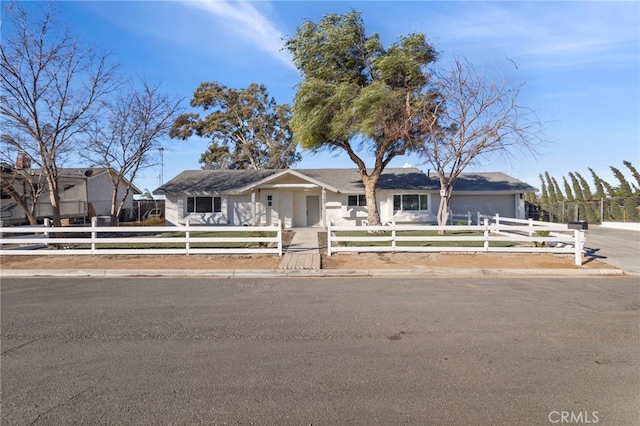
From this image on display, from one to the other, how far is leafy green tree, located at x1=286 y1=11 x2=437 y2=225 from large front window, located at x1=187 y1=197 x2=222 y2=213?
8274 millimetres

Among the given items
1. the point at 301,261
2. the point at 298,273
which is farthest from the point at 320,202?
the point at 298,273

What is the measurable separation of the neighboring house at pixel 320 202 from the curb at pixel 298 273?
549 inches

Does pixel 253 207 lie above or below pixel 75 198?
below

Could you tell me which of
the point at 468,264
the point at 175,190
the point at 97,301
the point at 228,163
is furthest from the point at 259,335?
the point at 228,163

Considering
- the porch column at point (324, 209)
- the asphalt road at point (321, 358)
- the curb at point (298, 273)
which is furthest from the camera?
the porch column at point (324, 209)

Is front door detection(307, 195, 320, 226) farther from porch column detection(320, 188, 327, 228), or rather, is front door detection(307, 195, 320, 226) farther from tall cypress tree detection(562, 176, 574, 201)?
tall cypress tree detection(562, 176, 574, 201)

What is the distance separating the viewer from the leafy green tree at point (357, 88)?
59.2 feet

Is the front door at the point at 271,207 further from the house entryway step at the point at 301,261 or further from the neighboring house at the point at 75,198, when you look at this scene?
the house entryway step at the point at 301,261

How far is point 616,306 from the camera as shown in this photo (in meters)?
6.82

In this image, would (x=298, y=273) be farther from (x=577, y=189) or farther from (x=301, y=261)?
(x=577, y=189)

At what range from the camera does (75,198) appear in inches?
1222

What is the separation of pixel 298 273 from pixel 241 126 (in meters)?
34.2

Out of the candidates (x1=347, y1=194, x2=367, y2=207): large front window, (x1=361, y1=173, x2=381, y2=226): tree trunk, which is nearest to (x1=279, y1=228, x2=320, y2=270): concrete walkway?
(x1=361, y1=173, x2=381, y2=226): tree trunk

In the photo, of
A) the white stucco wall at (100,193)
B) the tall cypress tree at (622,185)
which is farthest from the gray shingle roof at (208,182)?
the tall cypress tree at (622,185)
